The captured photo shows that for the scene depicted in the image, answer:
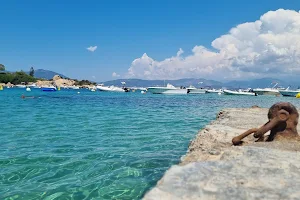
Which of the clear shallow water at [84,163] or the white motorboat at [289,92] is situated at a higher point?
the white motorboat at [289,92]

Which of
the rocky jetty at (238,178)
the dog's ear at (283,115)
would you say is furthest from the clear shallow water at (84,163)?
the dog's ear at (283,115)

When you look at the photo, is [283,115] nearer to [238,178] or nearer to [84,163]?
[238,178]

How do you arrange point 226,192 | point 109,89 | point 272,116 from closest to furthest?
point 226,192 < point 272,116 < point 109,89

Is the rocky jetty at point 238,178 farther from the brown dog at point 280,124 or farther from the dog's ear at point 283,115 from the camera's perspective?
the dog's ear at point 283,115

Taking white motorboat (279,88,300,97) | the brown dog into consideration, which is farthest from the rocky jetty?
white motorboat (279,88,300,97)

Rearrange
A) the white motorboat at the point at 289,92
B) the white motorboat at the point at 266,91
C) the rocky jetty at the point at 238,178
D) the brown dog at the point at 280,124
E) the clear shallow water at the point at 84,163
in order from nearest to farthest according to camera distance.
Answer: the rocky jetty at the point at 238,178 < the clear shallow water at the point at 84,163 < the brown dog at the point at 280,124 < the white motorboat at the point at 289,92 < the white motorboat at the point at 266,91

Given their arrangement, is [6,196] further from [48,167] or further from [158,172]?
[158,172]

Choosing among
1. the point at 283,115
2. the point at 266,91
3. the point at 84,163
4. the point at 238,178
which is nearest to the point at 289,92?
the point at 266,91

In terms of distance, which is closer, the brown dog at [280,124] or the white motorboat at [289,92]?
the brown dog at [280,124]

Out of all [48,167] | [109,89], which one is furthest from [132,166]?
[109,89]

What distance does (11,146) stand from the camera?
13039mm

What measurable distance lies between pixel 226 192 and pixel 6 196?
17.8ft

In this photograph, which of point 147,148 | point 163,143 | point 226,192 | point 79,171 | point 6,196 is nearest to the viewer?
point 226,192

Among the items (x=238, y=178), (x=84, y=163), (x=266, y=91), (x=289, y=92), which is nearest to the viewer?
(x=238, y=178)
